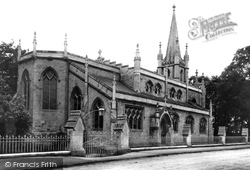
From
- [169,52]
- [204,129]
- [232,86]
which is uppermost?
[169,52]

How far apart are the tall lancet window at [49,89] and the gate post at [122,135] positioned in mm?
10708

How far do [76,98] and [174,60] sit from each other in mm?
24879

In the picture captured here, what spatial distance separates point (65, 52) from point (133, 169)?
19.4m

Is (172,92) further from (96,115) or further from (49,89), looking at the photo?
(49,89)

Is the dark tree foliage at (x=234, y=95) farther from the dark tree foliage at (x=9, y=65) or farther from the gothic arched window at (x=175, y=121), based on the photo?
the dark tree foliage at (x=9, y=65)

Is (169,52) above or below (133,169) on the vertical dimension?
above

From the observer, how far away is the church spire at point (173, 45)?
50.6m

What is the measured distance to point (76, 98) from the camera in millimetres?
29656

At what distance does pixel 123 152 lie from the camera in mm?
19438

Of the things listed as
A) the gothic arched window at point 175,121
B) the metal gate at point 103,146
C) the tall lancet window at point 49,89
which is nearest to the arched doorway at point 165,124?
the gothic arched window at point 175,121

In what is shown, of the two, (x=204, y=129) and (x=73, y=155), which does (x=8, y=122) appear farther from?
(x=204, y=129)

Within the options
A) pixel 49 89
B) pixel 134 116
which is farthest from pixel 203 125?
pixel 49 89

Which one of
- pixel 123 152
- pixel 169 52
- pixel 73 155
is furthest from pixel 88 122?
pixel 169 52

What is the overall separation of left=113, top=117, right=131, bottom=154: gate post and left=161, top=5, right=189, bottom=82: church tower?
3073 cm
